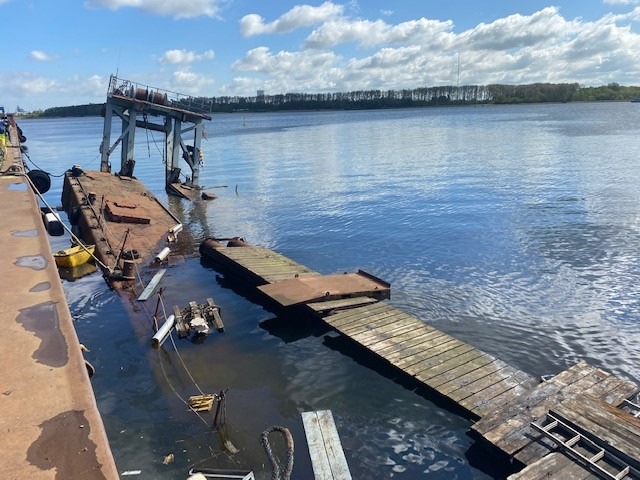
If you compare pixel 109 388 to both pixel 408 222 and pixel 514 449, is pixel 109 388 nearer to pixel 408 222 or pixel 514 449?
pixel 514 449

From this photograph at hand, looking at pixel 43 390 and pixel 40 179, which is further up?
pixel 40 179

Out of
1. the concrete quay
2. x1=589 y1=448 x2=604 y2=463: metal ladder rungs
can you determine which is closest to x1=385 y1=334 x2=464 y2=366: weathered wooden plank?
x1=589 y1=448 x2=604 y2=463: metal ladder rungs

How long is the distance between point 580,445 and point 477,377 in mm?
2571

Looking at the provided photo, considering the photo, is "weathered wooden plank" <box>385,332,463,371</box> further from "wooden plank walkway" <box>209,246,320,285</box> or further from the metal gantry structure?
the metal gantry structure

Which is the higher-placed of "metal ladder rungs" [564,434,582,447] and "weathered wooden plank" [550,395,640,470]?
"weathered wooden plank" [550,395,640,470]

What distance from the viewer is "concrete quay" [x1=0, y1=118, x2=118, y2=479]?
4.02 metres

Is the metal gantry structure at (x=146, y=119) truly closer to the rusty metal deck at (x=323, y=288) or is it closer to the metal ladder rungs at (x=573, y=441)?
the rusty metal deck at (x=323, y=288)

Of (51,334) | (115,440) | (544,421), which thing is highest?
(51,334)

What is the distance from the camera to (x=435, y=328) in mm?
12547

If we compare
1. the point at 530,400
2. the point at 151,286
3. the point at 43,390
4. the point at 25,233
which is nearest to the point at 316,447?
the point at 530,400

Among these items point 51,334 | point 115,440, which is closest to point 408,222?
point 115,440

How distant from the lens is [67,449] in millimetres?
4141

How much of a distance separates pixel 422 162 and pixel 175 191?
25.9 meters

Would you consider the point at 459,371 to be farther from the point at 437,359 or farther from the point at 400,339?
the point at 400,339
